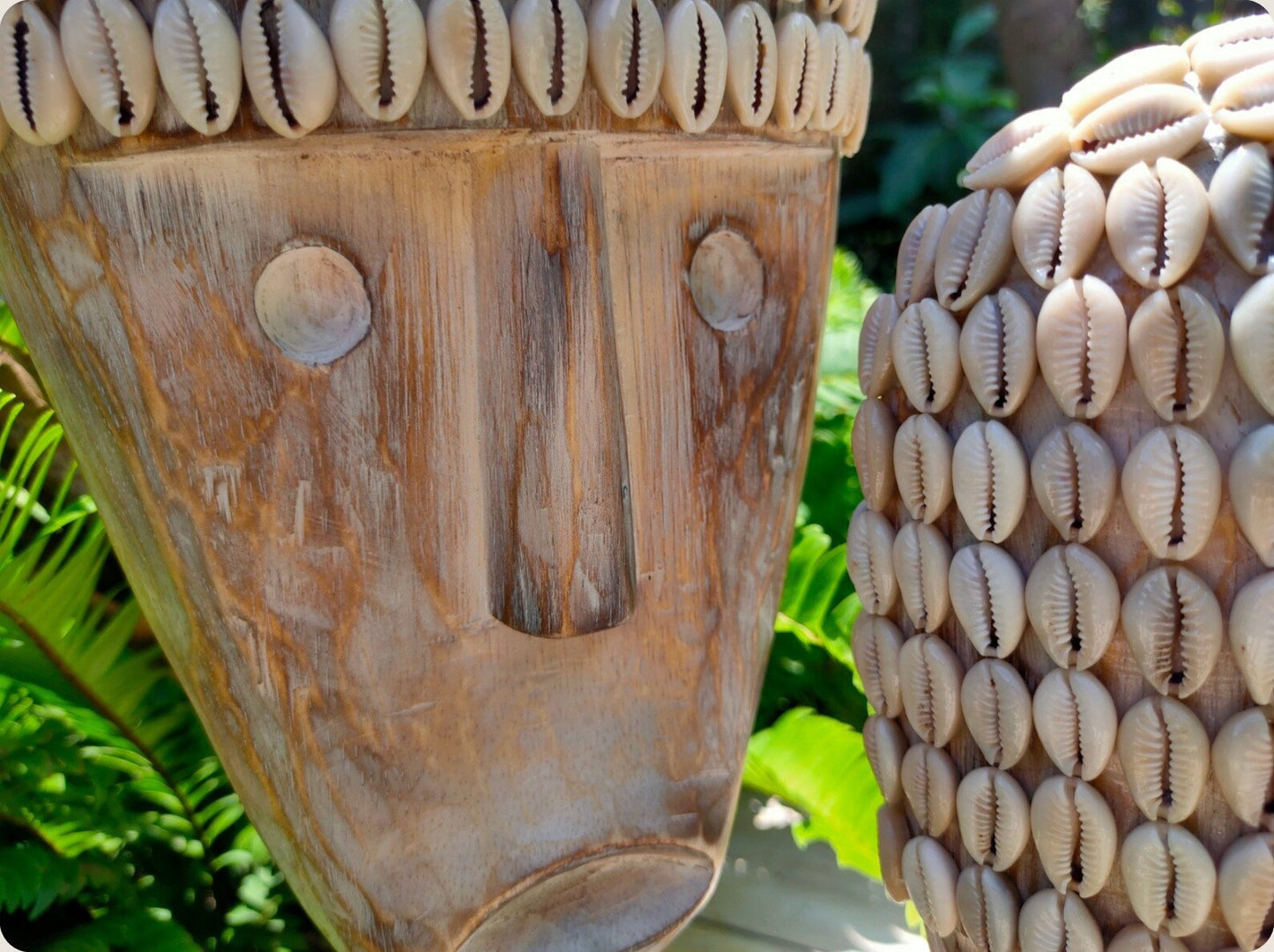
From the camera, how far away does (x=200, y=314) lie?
0.63m

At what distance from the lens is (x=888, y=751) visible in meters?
0.74

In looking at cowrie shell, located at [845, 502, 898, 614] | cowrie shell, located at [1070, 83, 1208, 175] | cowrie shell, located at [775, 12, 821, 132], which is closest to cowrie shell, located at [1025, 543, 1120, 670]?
cowrie shell, located at [845, 502, 898, 614]

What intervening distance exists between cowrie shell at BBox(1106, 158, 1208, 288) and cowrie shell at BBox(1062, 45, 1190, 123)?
0.06m

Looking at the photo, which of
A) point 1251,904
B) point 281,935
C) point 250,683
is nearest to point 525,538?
point 250,683

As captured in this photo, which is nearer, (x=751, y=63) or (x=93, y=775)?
(x=751, y=63)

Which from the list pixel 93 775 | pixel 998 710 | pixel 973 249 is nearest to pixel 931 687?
pixel 998 710

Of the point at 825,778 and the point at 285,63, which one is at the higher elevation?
the point at 285,63

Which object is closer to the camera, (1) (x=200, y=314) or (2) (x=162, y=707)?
(1) (x=200, y=314)

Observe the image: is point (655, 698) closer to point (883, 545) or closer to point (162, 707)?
point (883, 545)

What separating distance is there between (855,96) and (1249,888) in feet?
1.79

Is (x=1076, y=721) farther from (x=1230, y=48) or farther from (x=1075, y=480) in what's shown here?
(x=1230, y=48)

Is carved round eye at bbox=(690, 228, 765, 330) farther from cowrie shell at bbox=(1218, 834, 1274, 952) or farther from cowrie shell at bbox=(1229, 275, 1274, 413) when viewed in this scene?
cowrie shell at bbox=(1218, 834, 1274, 952)

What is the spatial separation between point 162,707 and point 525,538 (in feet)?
2.45

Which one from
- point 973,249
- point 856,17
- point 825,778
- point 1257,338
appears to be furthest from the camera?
point 825,778
